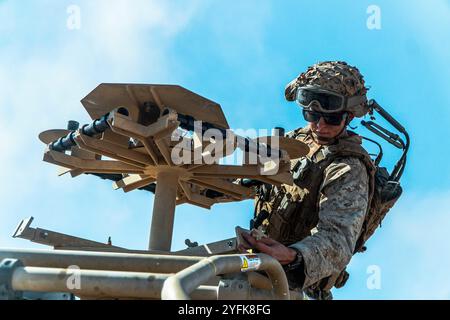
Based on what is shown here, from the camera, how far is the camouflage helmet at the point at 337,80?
609 cm

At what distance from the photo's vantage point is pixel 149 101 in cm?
555

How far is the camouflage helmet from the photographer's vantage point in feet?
20.0

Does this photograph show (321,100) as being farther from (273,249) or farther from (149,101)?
(273,249)

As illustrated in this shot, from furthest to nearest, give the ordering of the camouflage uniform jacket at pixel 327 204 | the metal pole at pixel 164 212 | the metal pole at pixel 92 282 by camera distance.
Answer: the metal pole at pixel 164 212 < the camouflage uniform jacket at pixel 327 204 < the metal pole at pixel 92 282

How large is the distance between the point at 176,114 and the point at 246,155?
78 cm

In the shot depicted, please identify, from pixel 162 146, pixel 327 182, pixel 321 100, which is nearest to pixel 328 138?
pixel 321 100

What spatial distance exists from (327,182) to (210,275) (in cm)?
304

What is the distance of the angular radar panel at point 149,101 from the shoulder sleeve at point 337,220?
1.05 m

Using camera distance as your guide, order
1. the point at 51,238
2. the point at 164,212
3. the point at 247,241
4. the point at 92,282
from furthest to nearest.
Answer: the point at 164,212 < the point at 51,238 < the point at 247,241 < the point at 92,282

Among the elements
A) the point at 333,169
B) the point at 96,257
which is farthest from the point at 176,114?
the point at 96,257

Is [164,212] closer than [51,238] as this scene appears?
No

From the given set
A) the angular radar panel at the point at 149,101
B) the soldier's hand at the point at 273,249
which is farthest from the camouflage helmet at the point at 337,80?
the soldier's hand at the point at 273,249

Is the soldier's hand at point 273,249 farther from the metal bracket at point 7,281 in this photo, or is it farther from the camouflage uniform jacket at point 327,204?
the metal bracket at point 7,281
